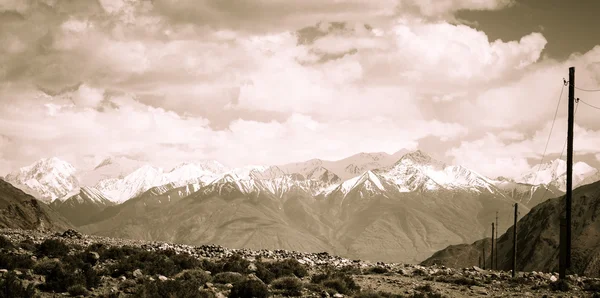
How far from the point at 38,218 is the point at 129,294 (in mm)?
86202

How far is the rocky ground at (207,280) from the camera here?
1920 centimetres

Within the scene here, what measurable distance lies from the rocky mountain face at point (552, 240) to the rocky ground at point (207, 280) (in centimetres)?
6235

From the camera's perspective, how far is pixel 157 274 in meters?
23.7

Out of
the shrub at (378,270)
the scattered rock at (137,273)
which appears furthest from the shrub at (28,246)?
the shrub at (378,270)

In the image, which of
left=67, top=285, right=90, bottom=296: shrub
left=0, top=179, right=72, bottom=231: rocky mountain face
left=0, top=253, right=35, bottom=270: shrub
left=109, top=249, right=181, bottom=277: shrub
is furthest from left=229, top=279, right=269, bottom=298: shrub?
left=0, top=179, right=72, bottom=231: rocky mountain face

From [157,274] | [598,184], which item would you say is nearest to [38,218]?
[157,274]

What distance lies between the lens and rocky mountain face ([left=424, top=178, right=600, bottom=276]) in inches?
3556

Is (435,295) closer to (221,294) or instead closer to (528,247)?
(221,294)

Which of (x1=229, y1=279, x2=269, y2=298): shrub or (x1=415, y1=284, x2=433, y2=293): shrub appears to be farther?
(x1=415, y1=284, x2=433, y2=293): shrub

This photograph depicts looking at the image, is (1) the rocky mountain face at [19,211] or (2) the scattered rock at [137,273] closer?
(2) the scattered rock at [137,273]

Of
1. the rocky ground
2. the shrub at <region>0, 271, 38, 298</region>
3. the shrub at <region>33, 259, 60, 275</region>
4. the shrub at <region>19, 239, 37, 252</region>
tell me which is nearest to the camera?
the shrub at <region>0, 271, 38, 298</region>

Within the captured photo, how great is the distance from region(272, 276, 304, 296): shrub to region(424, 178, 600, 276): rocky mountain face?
235ft

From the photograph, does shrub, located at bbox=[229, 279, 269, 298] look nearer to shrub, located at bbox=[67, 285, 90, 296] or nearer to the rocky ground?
the rocky ground

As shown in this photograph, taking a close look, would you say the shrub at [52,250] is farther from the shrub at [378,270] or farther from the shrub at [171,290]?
the shrub at [378,270]
